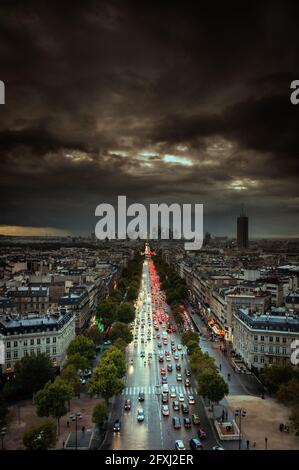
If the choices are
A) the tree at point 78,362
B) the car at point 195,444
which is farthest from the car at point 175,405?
the tree at point 78,362

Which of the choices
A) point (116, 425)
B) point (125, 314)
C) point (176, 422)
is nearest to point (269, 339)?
point (176, 422)

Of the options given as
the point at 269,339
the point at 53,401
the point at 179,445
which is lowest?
the point at 179,445

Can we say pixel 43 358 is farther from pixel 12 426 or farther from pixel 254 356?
pixel 254 356

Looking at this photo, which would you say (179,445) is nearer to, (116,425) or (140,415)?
(116,425)

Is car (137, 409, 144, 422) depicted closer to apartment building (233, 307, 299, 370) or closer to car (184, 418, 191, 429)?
car (184, 418, 191, 429)

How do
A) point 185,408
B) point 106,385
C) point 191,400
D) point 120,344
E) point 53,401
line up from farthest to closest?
point 120,344, point 191,400, point 106,385, point 185,408, point 53,401

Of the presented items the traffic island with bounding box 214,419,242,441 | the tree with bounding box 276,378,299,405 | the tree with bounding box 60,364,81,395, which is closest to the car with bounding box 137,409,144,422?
the traffic island with bounding box 214,419,242,441

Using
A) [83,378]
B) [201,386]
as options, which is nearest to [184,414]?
[201,386]
